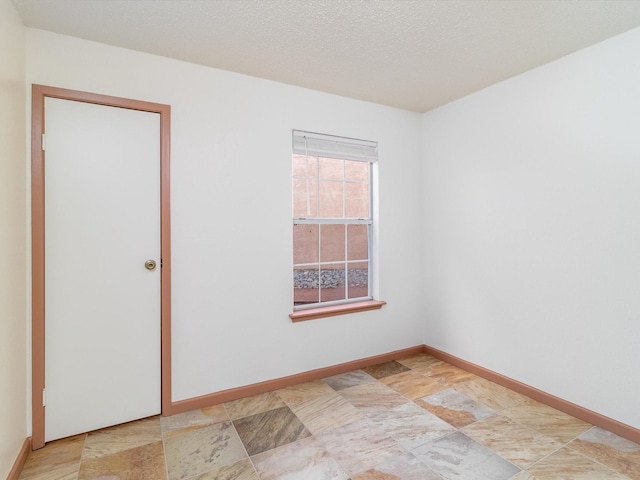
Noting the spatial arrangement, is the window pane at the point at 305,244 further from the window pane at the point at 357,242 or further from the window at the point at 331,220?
the window pane at the point at 357,242

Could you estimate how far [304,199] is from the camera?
304 centimetres

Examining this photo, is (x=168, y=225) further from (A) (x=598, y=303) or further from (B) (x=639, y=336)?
(B) (x=639, y=336)

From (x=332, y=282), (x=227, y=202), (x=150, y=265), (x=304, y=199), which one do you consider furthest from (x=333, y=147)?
(x=150, y=265)

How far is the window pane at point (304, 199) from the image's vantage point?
118 inches

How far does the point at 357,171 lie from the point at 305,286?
1.23 m

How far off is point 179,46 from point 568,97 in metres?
2.66

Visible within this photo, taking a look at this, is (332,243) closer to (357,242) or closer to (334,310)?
(357,242)

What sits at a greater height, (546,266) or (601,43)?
(601,43)

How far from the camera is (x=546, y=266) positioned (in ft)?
8.37

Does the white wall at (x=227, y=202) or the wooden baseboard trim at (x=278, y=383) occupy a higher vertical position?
the white wall at (x=227, y=202)

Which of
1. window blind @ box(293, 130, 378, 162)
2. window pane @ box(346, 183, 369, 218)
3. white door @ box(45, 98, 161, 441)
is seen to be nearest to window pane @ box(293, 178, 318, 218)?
window blind @ box(293, 130, 378, 162)

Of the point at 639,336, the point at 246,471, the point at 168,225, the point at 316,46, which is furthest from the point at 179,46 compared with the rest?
the point at 639,336

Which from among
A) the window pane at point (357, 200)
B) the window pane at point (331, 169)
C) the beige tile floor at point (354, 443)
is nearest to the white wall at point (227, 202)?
the window pane at point (331, 169)

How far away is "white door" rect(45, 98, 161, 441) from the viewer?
211 centimetres
